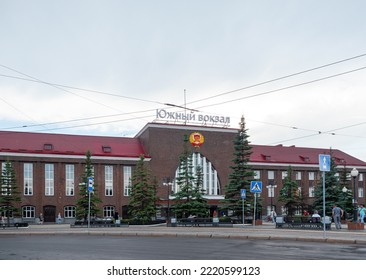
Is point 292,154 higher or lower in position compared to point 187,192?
higher

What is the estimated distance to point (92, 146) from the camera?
70.1m

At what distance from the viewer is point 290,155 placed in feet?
274

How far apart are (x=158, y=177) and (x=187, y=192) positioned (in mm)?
20448

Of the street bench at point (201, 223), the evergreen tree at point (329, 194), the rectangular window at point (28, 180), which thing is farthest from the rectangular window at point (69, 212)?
the evergreen tree at point (329, 194)

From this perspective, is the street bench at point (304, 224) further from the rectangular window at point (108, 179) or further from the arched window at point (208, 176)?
the arched window at point (208, 176)

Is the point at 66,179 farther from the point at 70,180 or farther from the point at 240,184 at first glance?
the point at 240,184

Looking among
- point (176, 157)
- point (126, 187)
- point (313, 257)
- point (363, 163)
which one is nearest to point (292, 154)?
point (363, 163)

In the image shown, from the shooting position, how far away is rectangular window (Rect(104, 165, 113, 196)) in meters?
68.2

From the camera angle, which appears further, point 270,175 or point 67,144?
point 270,175

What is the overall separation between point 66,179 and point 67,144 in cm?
541

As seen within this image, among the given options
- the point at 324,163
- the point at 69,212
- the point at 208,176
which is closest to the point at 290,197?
the point at 208,176
